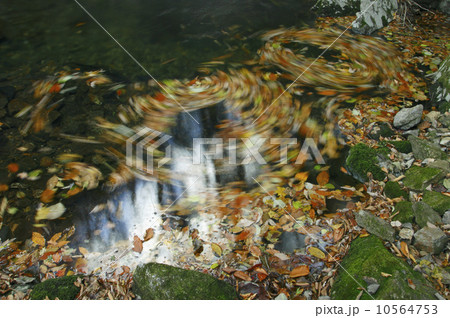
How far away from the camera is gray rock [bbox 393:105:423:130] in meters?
3.70

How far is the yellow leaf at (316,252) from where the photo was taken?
8.46ft

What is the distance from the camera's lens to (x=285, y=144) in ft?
12.2

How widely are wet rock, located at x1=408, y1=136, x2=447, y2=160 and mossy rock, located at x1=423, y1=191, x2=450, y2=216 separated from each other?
1.92 feet

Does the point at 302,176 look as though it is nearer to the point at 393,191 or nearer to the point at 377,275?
the point at 393,191

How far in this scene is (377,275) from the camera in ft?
7.35

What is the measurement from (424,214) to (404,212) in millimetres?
143

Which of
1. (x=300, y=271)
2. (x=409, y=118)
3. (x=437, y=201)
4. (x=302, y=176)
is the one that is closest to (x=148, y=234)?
(x=300, y=271)

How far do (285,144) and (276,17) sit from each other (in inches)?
145

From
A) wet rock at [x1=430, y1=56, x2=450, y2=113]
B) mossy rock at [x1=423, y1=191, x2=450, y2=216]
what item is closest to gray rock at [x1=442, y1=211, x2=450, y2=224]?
mossy rock at [x1=423, y1=191, x2=450, y2=216]

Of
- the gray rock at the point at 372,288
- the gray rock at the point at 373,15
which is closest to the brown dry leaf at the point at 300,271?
the gray rock at the point at 372,288

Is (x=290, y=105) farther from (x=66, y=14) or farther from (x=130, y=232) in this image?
(x=66, y=14)

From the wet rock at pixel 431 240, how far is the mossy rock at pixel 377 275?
27 cm

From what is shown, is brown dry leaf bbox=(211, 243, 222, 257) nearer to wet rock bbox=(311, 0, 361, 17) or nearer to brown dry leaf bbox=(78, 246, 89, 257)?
brown dry leaf bbox=(78, 246, 89, 257)

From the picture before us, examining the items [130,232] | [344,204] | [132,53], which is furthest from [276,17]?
[130,232]
